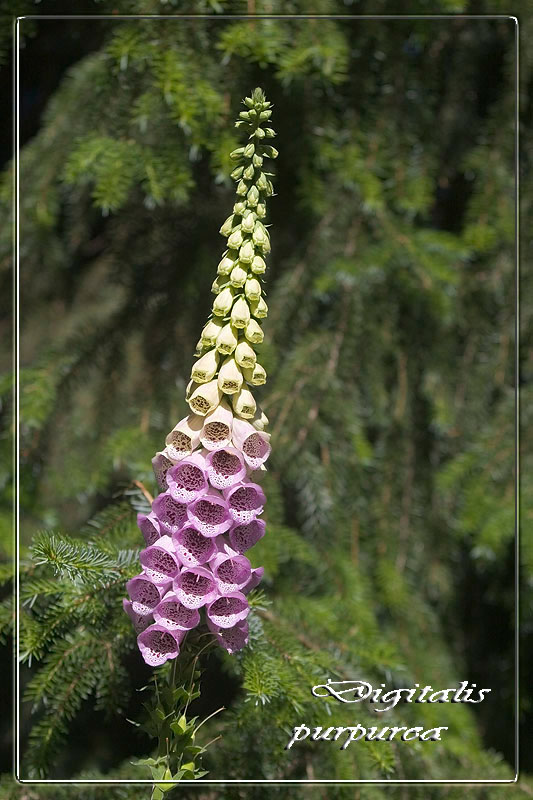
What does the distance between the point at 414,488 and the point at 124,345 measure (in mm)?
473

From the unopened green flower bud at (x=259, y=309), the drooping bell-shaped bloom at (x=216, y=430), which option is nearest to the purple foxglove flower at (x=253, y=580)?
the drooping bell-shaped bloom at (x=216, y=430)

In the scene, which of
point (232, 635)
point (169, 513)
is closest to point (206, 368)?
point (169, 513)

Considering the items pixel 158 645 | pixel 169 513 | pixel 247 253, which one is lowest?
pixel 158 645

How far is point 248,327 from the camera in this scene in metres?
0.68

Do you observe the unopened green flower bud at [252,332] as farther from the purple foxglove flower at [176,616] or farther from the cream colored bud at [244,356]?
the purple foxglove flower at [176,616]

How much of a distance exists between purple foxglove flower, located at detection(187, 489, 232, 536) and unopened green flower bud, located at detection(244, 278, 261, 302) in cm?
17

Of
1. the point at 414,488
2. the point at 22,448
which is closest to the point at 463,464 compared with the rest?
the point at 414,488

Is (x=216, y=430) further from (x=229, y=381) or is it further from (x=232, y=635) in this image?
(x=232, y=635)

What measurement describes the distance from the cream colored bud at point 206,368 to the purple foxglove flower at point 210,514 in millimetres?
99

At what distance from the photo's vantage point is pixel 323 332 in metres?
1.13

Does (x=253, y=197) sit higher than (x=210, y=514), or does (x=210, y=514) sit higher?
(x=253, y=197)

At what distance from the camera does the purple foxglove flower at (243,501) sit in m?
0.65

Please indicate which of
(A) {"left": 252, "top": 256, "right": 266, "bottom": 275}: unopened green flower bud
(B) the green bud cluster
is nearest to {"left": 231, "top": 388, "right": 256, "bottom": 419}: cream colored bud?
(B) the green bud cluster

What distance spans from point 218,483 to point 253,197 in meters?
0.24
